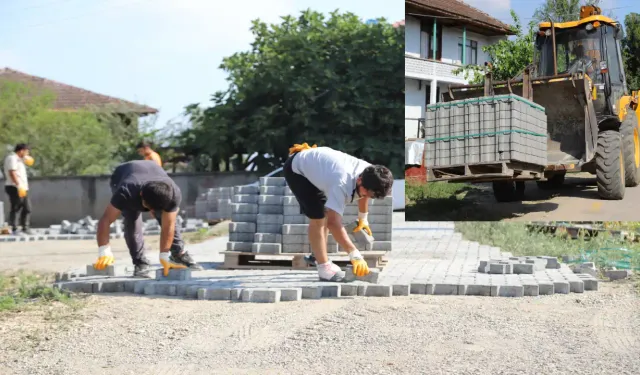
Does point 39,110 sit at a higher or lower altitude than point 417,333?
higher

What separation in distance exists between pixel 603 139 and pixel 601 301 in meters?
3.51

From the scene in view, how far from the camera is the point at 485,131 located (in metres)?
8.76

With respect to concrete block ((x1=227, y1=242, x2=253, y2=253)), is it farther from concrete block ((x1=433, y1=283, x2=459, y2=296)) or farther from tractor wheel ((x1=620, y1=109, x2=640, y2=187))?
tractor wheel ((x1=620, y1=109, x2=640, y2=187))

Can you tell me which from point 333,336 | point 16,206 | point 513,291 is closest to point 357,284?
point 513,291

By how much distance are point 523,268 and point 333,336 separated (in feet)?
9.61

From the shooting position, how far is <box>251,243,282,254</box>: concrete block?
7867mm

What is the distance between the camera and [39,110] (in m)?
21.8

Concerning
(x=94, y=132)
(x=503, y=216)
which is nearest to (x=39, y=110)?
(x=94, y=132)

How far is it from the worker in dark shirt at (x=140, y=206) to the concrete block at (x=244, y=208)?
918mm

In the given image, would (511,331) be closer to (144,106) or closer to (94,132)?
(94,132)

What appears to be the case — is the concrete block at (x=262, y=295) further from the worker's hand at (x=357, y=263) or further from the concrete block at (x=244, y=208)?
the concrete block at (x=244, y=208)

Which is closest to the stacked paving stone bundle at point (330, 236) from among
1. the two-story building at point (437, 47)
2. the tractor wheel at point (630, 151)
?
the two-story building at point (437, 47)

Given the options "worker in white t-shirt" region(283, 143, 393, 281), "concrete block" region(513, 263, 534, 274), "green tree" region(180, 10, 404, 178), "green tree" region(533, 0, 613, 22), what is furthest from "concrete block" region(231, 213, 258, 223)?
"green tree" region(180, 10, 404, 178)

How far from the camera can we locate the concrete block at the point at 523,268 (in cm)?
712
